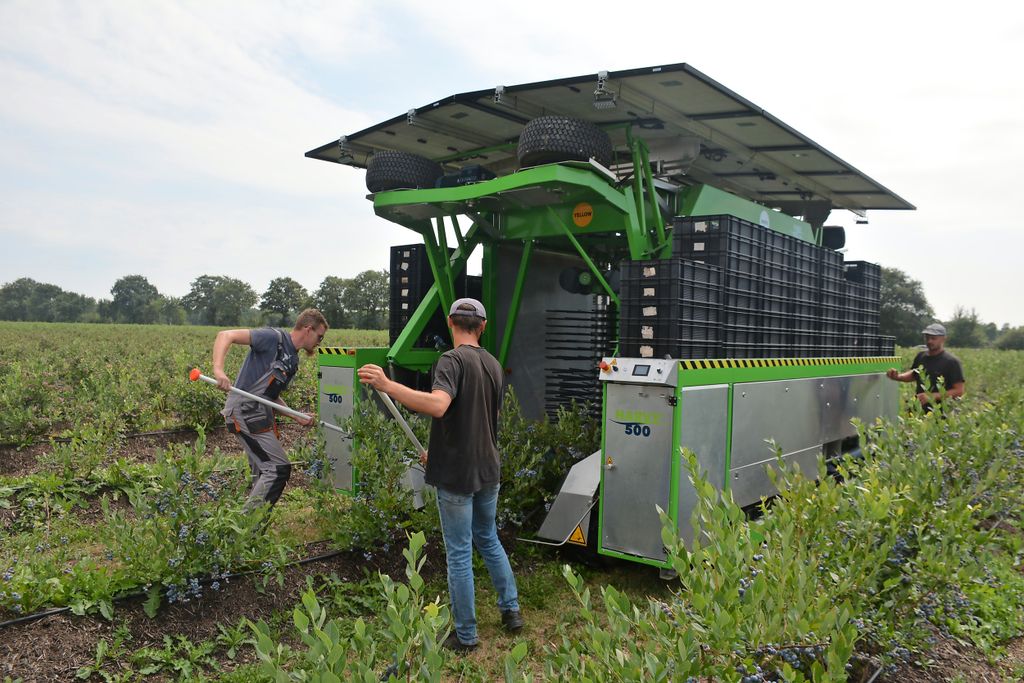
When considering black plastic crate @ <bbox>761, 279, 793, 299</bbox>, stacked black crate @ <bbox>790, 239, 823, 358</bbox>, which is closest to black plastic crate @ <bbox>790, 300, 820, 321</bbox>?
stacked black crate @ <bbox>790, 239, 823, 358</bbox>

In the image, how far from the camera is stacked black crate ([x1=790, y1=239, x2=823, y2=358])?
6.79 metres

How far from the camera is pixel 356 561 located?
5.19 metres

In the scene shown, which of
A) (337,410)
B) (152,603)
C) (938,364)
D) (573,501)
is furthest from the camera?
(938,364)

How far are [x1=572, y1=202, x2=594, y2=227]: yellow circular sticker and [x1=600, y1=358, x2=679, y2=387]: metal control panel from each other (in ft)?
5.45

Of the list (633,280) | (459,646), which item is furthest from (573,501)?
(633,280)

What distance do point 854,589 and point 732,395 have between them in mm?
2373

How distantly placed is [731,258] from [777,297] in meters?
1.04

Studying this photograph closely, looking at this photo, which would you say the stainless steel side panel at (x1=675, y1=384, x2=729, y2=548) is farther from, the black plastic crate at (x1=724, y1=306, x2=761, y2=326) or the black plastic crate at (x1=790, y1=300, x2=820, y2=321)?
the black plastic crate at (x1=790, y1=300, x2=820, y2=321)

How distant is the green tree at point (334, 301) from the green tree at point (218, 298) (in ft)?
44.5

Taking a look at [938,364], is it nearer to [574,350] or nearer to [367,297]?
[574,350]

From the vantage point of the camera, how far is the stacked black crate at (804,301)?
6.79 metres

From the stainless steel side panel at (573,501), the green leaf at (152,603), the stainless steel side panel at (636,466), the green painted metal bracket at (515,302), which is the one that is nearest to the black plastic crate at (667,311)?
the stainless steel side panel at (636,466)

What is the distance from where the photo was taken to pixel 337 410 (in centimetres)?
604

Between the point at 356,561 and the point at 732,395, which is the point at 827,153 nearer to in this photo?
the point at 732,395
